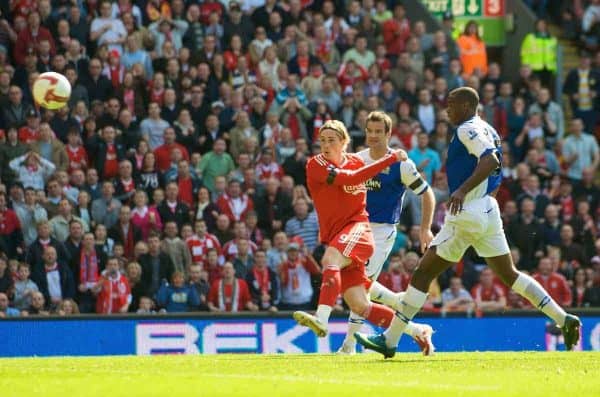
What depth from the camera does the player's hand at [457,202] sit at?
12.4 m

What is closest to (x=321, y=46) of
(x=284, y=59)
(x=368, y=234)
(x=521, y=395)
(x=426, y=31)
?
(x=284, y=59)

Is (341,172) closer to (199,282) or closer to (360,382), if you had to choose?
(360,382)

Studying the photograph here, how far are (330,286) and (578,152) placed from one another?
44.0 feet

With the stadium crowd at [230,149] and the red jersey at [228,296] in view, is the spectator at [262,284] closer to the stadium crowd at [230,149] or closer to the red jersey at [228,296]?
the stadium crowd at [230,149]

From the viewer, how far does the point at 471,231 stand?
42.6 feet

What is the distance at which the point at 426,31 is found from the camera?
94.4ft

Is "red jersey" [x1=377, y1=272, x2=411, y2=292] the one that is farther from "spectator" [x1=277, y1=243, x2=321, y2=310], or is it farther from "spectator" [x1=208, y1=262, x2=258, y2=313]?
"spectator" [x1=208, y1=262, x2=258, y2=313]

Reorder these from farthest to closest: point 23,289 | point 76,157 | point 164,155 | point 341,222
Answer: point 164,155 < point 76,157 < point 23,289 < point 341,222

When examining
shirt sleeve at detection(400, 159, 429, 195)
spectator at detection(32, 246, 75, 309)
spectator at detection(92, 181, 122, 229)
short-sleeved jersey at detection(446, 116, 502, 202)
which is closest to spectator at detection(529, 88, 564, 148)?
spectator at detection(92, 181, 122, 229)

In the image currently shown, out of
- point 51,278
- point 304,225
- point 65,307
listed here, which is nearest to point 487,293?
point 304,225

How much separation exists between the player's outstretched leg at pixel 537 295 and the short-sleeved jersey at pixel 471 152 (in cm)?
67

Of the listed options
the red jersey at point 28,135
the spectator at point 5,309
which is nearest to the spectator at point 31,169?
the red jersey at point 28,135

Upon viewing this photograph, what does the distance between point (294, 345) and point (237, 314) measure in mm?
875

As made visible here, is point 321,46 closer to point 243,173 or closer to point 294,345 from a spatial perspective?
point 243,173
